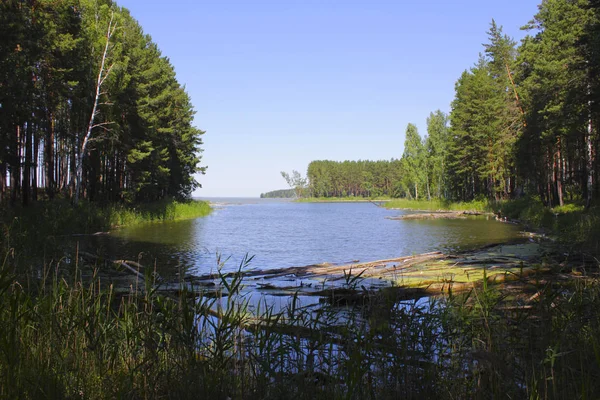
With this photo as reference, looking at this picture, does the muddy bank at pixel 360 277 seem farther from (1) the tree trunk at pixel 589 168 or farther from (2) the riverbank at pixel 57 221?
(1) the tree trunk at pixel 589 168

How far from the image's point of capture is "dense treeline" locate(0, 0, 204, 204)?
19.6m

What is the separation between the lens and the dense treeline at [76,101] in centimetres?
1958

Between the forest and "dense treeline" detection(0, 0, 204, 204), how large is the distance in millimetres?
24249

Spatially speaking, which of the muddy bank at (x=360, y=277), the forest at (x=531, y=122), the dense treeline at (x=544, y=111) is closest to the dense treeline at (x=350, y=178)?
the forest at (x=531, y=122)

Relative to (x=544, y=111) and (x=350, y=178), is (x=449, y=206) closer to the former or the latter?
(x=544, y=111)

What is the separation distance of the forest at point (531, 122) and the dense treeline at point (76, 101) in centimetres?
2425

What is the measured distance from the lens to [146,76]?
3791cm

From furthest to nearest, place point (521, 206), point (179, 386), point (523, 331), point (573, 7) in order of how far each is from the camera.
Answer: point (521, 206)
point (573, 7)
point (523, 331)
point (179, 386)

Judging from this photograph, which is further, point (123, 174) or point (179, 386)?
point (123, 174)

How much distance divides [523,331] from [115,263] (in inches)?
380

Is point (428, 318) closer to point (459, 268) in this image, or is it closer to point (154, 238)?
point (459, 268)

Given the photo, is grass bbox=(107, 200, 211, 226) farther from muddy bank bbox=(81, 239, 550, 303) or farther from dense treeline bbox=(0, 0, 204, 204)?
muddy bank bbox=(81, 239, 550, 303)

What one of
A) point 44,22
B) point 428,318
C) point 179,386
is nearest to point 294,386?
point 179,386

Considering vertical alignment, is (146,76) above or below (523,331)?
above
